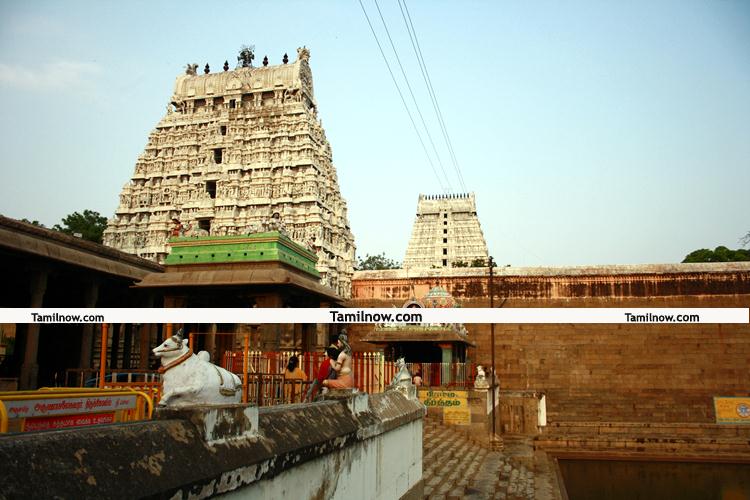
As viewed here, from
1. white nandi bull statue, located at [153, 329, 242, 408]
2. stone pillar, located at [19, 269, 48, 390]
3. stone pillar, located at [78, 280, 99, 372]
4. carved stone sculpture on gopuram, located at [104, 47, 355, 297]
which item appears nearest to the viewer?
white nandi bull statue, located at [153, 329, 242, 408]

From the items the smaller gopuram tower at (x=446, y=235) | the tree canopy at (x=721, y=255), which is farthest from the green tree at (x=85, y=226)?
the tree canopy at (x=721, y=255)

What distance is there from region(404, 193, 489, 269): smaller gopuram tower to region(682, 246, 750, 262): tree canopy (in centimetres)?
1926

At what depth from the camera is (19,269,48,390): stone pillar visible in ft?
51.2

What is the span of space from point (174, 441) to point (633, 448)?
2300cm

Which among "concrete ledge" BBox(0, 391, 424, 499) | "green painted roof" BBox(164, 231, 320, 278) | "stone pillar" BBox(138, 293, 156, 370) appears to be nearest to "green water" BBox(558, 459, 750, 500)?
"green painted roof" BBox(164, 231, 320, 278)

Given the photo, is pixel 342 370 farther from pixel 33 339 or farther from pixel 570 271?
pixel 570 271

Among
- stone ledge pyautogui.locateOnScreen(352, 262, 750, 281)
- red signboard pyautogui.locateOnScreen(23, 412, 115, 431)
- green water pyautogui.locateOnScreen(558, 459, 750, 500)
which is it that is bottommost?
green water pyautogui.locateOnScreen(558, 459, 750, 500)

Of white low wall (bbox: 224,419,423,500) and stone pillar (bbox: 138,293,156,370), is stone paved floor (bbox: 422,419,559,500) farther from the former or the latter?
stone pillar (bbox: 138,293,156,370)

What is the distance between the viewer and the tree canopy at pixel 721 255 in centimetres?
5028

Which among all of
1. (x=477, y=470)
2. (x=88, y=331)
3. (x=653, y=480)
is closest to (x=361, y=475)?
(x=477, y=470)

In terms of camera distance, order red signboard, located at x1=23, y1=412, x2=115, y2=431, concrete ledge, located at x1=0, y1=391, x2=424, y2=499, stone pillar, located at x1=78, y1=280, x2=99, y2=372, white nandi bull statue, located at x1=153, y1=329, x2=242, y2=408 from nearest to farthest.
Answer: concrete ledge, located at x1=0, y1=391, x2=424, y2=499
white nandi bull statue, located at x1=153, y1=329, x2=242, y2=408
red signboard, located at x1=23, y1=412, x2=115, y2=431
stone pillar, located at x1=78, y1=280, x2=99, y2=372

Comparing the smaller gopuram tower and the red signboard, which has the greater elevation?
the smaller gopuram tower

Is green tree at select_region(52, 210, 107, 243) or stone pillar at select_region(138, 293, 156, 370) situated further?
green tree at select_region(52, 210, 107, 243)

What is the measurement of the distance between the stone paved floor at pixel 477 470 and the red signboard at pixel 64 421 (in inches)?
276
